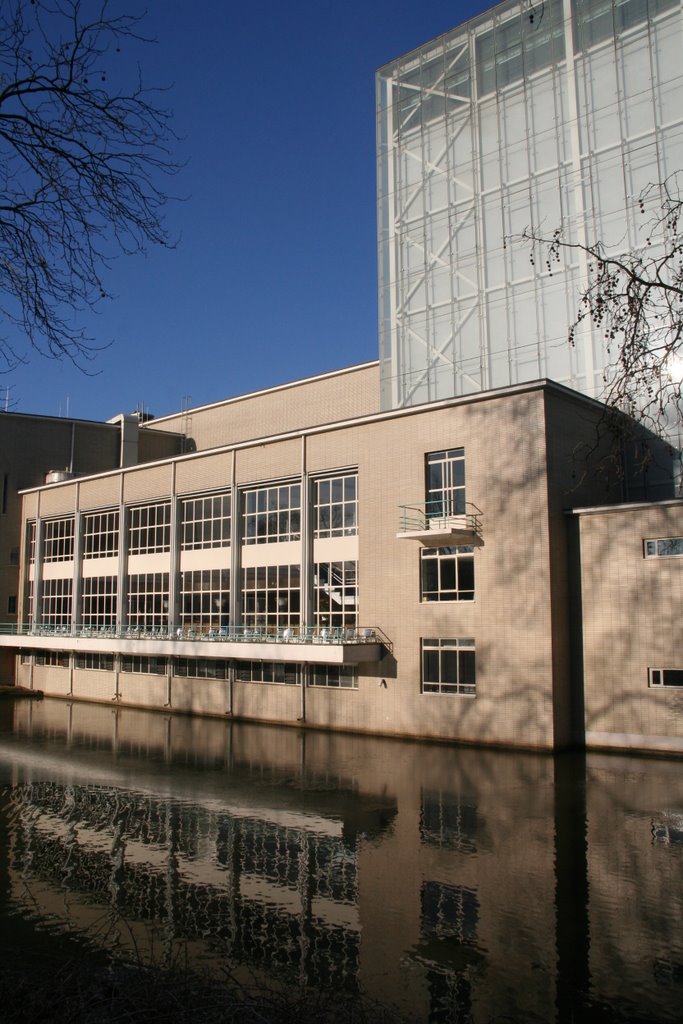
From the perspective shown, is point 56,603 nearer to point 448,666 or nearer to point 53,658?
point 53,658

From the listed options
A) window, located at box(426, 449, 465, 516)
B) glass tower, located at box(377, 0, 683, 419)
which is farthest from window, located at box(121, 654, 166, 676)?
window, located at box(426, 449, 465, 516)

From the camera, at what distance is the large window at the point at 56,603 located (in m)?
40.7

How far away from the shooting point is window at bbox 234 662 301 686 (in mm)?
28625

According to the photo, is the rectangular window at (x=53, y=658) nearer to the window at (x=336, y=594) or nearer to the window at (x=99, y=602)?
the window at (x=99, y=602)

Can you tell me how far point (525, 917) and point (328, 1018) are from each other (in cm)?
400

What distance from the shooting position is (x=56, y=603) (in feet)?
136

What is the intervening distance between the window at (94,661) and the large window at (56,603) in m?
1.93

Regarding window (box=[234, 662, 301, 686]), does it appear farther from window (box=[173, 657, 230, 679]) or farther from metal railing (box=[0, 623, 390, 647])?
metal railing (box=[0, 623, 390, 647])

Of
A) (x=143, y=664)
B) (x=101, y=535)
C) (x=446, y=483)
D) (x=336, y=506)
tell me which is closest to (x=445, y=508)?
(x=446, y=483)

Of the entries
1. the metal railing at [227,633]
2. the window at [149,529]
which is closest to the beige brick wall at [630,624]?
the metal railing at [227,633]

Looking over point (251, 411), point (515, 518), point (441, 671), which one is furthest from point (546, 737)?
point (251, 411)

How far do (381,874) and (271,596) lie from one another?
1857 cm

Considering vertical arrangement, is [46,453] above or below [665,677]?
above

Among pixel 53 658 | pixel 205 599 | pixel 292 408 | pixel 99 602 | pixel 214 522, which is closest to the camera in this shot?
pixel 205 599
